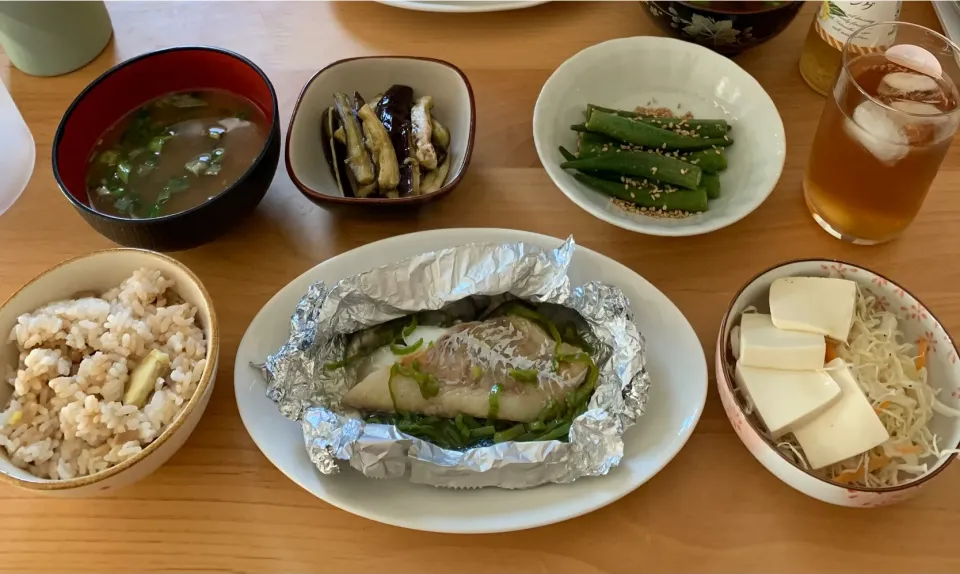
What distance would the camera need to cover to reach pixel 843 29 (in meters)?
1.13

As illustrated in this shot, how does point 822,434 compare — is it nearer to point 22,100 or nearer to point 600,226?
point 600,226

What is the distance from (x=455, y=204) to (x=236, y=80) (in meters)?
0.40

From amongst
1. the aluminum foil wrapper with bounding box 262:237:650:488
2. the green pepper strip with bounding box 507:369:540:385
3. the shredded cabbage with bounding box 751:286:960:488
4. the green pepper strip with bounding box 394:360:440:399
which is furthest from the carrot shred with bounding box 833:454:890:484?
the green pepper strip with bounding box 394:360:440:399

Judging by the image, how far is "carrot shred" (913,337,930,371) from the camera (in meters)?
0.86

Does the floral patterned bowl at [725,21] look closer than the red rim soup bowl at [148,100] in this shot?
No

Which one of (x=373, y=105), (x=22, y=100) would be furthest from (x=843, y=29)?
(x=22, y=100)

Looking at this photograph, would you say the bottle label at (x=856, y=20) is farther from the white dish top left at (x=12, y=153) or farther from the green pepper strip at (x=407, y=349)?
the white dish top left at (x=12, y=153)

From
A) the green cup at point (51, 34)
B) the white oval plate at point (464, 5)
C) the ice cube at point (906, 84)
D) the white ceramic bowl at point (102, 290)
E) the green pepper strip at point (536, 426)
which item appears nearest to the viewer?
the white ceramic bowl at point (102, 290)

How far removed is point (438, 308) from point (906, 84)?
708 millimetres

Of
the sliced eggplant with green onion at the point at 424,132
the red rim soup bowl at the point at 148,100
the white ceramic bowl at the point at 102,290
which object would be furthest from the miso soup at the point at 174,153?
the sliced eggplant with green onion at the point at 424,132

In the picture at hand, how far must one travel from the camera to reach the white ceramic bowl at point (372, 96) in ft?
3.49

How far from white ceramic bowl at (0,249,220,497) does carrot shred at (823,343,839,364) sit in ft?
2.43

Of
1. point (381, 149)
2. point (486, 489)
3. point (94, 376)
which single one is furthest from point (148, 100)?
point (486, 489)

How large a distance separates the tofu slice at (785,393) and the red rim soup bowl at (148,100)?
2.30 ft
